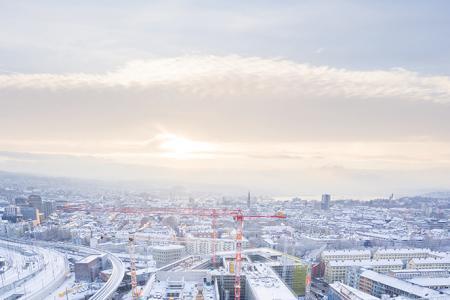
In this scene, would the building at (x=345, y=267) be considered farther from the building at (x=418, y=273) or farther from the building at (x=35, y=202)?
the building at (x=35, y=202)

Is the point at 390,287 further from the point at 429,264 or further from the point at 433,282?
the point at 429,264

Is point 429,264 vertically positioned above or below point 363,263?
below

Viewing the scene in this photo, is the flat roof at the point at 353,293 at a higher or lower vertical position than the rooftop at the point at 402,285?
higher

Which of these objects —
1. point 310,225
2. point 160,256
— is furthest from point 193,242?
point 310,225

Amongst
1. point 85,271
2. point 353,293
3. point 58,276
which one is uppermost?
point 353,293

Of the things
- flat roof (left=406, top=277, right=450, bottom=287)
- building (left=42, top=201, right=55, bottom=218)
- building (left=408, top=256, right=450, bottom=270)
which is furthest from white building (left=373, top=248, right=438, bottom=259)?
building (left=42, top=201, right=55, bottom=218)

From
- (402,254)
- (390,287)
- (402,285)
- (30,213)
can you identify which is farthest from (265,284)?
(30,213)

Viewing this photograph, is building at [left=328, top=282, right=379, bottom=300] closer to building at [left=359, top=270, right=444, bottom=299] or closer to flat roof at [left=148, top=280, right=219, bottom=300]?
building at [left=359, top=270, right=444, bottom=299]

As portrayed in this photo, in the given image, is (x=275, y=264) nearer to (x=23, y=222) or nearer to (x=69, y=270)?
(x=69, y=270)

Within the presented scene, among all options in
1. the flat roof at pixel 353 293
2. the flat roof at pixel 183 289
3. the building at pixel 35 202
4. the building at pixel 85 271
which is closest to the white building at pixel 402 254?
the flat roof at pixel 353 293

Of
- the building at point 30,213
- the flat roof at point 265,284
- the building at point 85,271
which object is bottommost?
the building at point 85,271

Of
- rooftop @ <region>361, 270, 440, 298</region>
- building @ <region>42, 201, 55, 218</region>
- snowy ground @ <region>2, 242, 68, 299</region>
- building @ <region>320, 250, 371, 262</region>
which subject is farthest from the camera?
building @ <region>42, 201, 55, 218</region>
